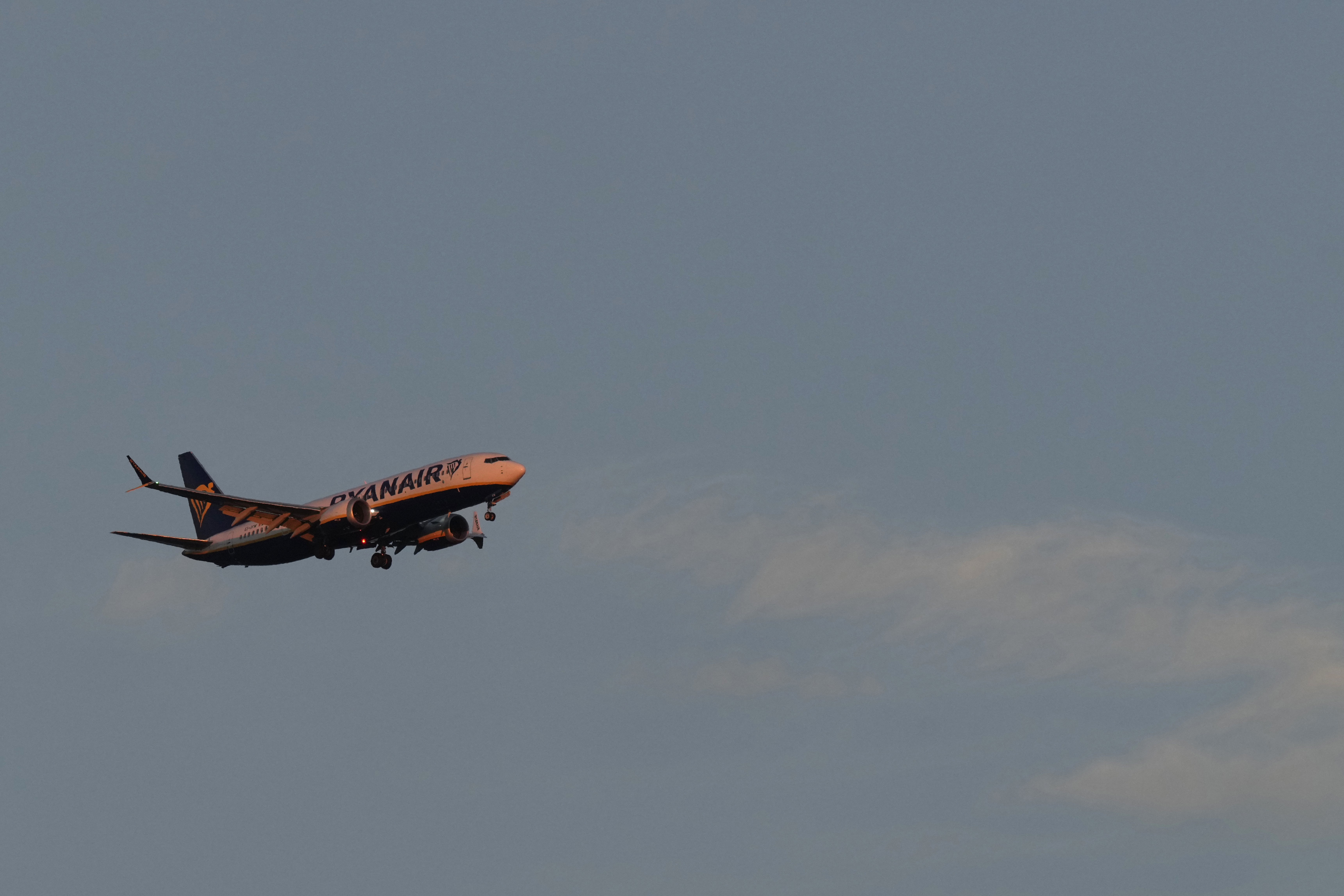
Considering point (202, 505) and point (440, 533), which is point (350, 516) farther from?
point (202, 505)

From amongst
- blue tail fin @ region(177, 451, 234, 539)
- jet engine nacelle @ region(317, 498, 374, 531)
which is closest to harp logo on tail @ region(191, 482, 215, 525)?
blue tail fin @ region(177, 451, 234, 539)

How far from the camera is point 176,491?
10019cm

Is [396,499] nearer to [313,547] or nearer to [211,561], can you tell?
[313,547]

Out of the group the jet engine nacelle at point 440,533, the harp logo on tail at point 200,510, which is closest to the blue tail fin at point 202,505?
the harp logo on tail at point 200,510

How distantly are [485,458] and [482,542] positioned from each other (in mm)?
11371

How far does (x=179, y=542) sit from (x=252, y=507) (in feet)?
38.5

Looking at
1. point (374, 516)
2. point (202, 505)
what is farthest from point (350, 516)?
point (202, 505)

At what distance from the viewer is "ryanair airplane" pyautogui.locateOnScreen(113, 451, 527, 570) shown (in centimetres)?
10444

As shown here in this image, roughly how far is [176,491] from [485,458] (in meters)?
18.6

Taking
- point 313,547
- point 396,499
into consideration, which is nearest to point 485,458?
point 396,499

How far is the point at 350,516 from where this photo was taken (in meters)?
105

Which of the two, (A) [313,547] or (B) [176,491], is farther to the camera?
(A) [313,547]

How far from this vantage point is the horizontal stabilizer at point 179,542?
369ft

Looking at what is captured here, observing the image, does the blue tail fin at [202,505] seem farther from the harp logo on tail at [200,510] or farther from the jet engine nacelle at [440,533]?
the jet engine nacelle at [440,533]
